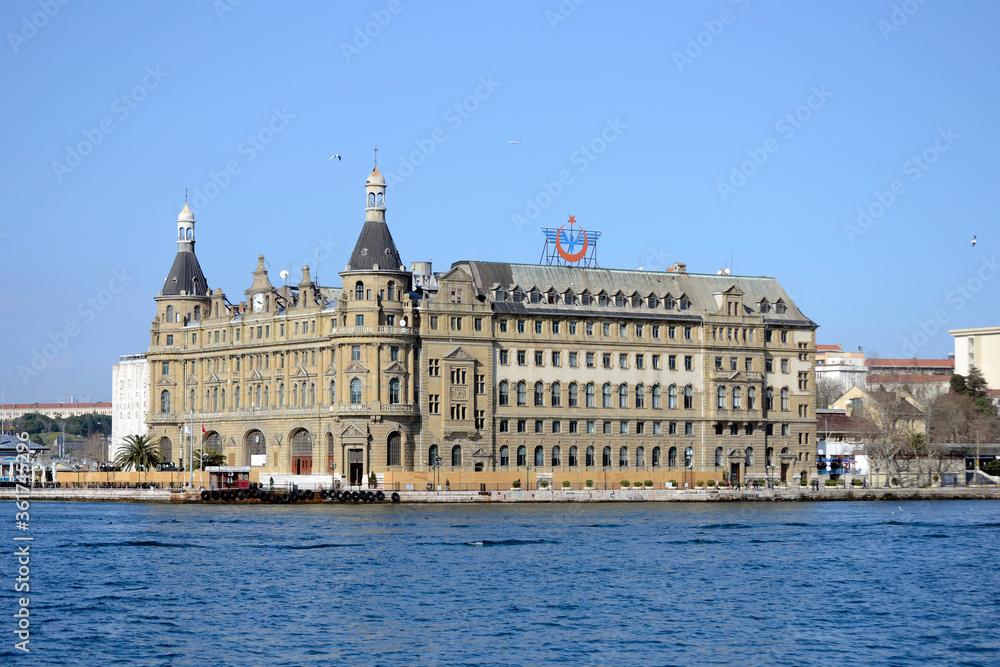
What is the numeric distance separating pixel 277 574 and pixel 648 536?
1088 inches

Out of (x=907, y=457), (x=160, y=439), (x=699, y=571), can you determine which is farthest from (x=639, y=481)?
(x=699, y=571)

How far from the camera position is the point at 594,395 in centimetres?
14438

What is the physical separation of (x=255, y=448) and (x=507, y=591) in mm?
85314

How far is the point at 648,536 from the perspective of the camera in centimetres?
9325

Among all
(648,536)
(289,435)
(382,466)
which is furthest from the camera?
(289,435)

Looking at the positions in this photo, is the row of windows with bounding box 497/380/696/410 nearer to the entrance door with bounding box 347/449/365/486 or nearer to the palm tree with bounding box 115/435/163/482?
the entrance door with bounding box 347/449/365/486

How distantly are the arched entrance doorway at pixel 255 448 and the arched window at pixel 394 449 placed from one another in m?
16.8

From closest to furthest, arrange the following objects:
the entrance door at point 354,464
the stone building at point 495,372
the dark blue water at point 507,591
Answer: the dark blue water at point 507,591 < the entrance door at point 354,464 < the stone building at point 495,372

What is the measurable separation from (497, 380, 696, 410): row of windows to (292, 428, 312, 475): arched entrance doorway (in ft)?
58.4

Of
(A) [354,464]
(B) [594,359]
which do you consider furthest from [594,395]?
(A) [354,464]


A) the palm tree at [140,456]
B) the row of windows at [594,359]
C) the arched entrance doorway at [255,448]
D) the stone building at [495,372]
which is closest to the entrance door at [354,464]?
the stone building at [495,372]

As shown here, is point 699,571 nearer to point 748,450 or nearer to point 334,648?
point 334,648

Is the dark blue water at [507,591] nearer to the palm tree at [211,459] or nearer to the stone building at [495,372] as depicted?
the stone building at [495,372]

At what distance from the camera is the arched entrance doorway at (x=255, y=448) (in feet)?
485
